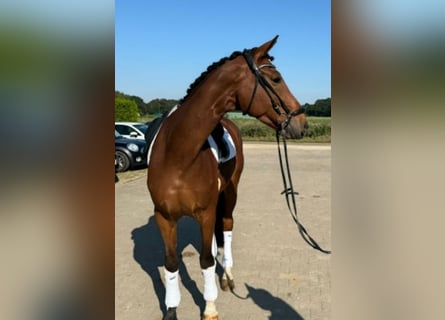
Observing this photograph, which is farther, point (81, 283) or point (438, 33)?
point (81, 283)

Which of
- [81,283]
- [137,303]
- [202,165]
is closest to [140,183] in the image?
[137,303]

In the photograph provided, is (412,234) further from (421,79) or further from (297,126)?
(297,126)

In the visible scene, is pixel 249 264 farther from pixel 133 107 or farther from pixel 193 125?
pixel 133 107

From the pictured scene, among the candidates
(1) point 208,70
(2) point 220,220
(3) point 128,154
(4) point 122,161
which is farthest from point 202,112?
(4) point 122,161

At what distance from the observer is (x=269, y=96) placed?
2600mm

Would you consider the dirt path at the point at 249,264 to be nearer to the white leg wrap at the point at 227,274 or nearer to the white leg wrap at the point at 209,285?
the white leg wrap at the point at 227,274

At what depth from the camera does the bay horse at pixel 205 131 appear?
2.60m

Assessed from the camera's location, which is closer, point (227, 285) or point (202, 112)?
point (202, 112)

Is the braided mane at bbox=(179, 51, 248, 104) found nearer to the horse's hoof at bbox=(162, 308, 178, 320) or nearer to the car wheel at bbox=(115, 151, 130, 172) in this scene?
the horse's hoof at bbox=(162, 308, 178, 320)

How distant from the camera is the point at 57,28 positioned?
0.76 m

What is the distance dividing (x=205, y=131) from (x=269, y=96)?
0.55 metres

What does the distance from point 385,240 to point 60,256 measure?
0.72 metres

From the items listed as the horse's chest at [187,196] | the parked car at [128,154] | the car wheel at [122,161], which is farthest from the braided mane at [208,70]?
the car wheel at [122,161]

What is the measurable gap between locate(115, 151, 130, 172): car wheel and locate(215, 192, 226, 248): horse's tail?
8.62 m
